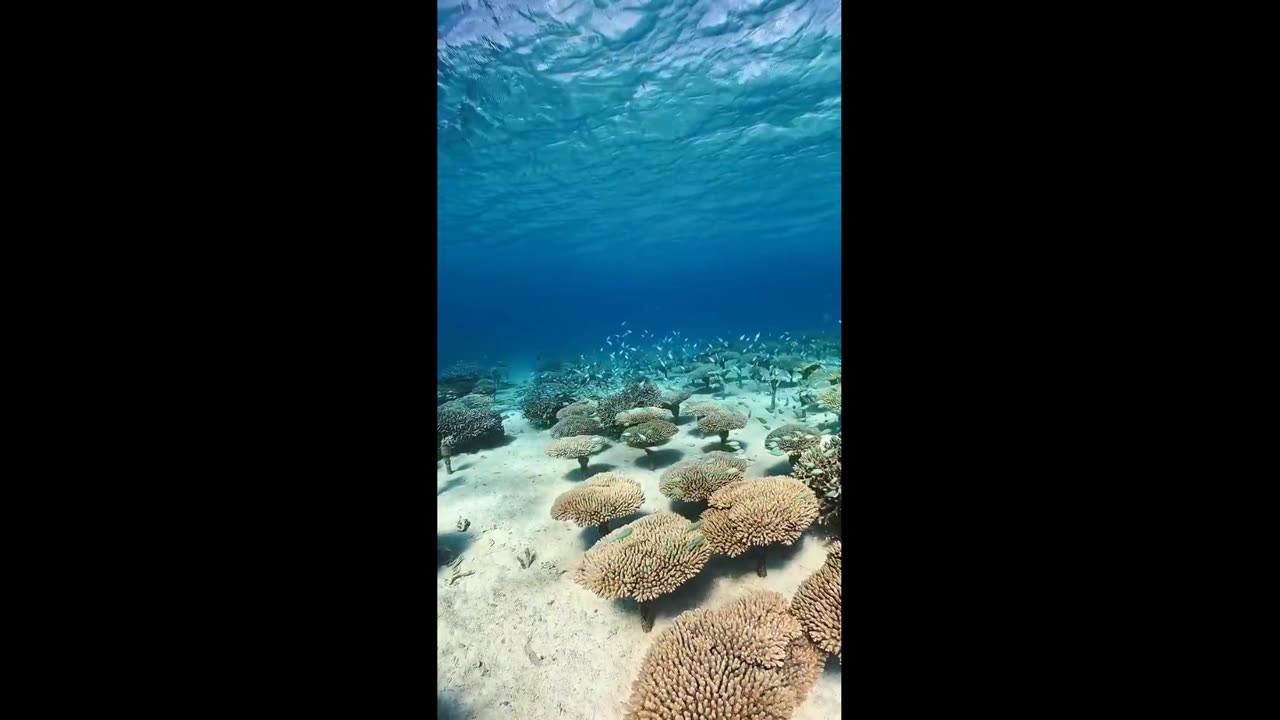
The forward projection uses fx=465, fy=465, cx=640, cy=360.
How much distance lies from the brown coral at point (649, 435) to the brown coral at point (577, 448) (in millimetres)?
454

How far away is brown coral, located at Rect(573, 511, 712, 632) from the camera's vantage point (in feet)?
11.1

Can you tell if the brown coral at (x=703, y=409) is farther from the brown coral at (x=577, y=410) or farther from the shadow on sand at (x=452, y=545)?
the shadow on sand at (x=452, y=545)

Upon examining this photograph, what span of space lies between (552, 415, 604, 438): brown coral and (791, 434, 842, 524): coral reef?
3870 millimetres

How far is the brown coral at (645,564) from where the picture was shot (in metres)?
3.37

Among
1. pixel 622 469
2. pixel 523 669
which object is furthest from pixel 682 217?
pixel 523 669

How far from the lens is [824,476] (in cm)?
420

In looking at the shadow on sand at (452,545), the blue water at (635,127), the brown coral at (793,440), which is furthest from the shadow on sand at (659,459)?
the blue water at (635,127)

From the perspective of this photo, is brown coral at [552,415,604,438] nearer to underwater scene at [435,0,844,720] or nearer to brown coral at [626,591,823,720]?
underwater scene at [435,0,844,720]

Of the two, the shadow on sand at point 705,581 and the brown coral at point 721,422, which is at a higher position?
the brown coral at point 721,422

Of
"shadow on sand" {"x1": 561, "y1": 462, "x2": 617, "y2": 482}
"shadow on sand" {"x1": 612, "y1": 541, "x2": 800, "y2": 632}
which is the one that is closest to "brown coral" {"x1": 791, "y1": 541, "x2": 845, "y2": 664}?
"shadow on sand" {"x1": 612, "y1": 541, "x2": 800, "y2": 632}

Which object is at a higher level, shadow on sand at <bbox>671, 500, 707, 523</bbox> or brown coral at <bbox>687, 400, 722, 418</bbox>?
brown coral at <bbox>687, 400, 722, 418</bbox>

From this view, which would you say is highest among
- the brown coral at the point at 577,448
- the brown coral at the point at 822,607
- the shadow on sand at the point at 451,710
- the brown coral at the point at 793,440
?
the brown coral at the point at 793,440
